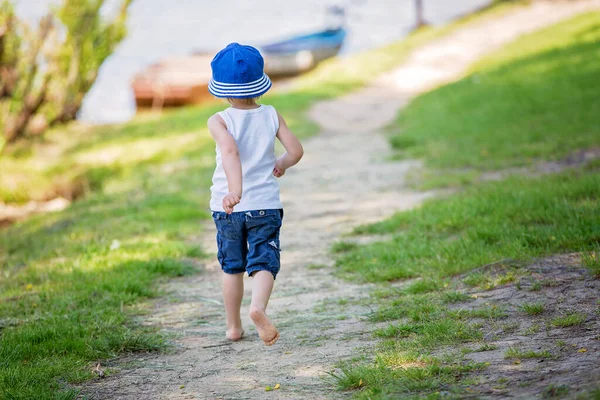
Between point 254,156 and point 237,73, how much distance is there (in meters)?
0.45

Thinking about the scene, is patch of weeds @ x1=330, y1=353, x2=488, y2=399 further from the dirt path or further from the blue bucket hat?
the blue bucket hat

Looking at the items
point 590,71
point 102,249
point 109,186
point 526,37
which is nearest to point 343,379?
point 102,249

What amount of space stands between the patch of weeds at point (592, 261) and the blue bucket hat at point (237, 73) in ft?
6.80

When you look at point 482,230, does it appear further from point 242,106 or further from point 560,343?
point 242,106

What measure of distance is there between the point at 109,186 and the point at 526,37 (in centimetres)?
1290

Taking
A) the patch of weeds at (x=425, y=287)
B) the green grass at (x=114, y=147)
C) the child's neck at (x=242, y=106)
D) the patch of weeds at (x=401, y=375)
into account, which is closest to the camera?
Answer: the patch of weeds at (x=401, y=375)

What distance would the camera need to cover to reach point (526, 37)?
18016 millimetres

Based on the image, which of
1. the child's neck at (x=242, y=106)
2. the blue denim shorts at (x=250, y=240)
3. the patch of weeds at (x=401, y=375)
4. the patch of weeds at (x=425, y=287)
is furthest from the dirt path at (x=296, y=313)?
the child's neck at (x=242, y=106)

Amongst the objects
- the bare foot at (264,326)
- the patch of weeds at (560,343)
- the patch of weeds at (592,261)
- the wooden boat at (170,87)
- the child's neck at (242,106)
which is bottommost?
the patch of weeds at (560,343)

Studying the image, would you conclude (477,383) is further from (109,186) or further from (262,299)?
(109,186)

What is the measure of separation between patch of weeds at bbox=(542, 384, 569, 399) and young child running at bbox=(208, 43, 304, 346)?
1.45 metres

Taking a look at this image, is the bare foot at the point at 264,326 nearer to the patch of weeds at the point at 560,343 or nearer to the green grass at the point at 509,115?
the patch of weeds at the point at 560,343

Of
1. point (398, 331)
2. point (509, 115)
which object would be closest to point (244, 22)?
point (509, 115)

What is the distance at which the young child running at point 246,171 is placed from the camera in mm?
3535
